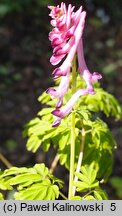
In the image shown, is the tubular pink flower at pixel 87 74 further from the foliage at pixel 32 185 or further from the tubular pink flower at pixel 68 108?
the foliage at pixel 32 185

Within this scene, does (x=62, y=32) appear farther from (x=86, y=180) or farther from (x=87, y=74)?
(x=86, y=180)

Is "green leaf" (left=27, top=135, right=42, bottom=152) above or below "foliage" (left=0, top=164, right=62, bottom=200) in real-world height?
above

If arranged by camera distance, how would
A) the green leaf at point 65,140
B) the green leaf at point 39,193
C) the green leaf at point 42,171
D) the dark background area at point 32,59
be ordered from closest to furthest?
the green leaf at point 39,193, the green leaf at point 42,171, the green leaf at point 65,140, the dark background area at point 32,59

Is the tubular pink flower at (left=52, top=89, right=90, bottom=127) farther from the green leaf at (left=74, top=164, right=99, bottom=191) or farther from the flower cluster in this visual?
the green leaf at (left=74, top=164, right=99, bottom=191)

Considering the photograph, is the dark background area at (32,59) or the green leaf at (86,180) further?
the dark background area at (32,59)

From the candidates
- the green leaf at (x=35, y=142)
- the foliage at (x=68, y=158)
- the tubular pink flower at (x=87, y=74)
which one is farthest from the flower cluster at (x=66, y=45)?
the green leaf at (x=35, y=142)

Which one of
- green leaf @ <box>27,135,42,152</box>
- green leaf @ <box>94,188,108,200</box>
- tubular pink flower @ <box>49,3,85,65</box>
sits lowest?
green leaf @ <box>94,188,108,200</box>

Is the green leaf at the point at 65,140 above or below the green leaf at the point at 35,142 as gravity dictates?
below

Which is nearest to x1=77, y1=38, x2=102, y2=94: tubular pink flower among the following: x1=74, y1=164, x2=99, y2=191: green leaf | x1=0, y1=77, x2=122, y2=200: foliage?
x1=0, y1=77, x2=122, y2=200: foliage

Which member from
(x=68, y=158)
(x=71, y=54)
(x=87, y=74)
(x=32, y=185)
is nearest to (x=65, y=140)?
(x=68, y=158)
